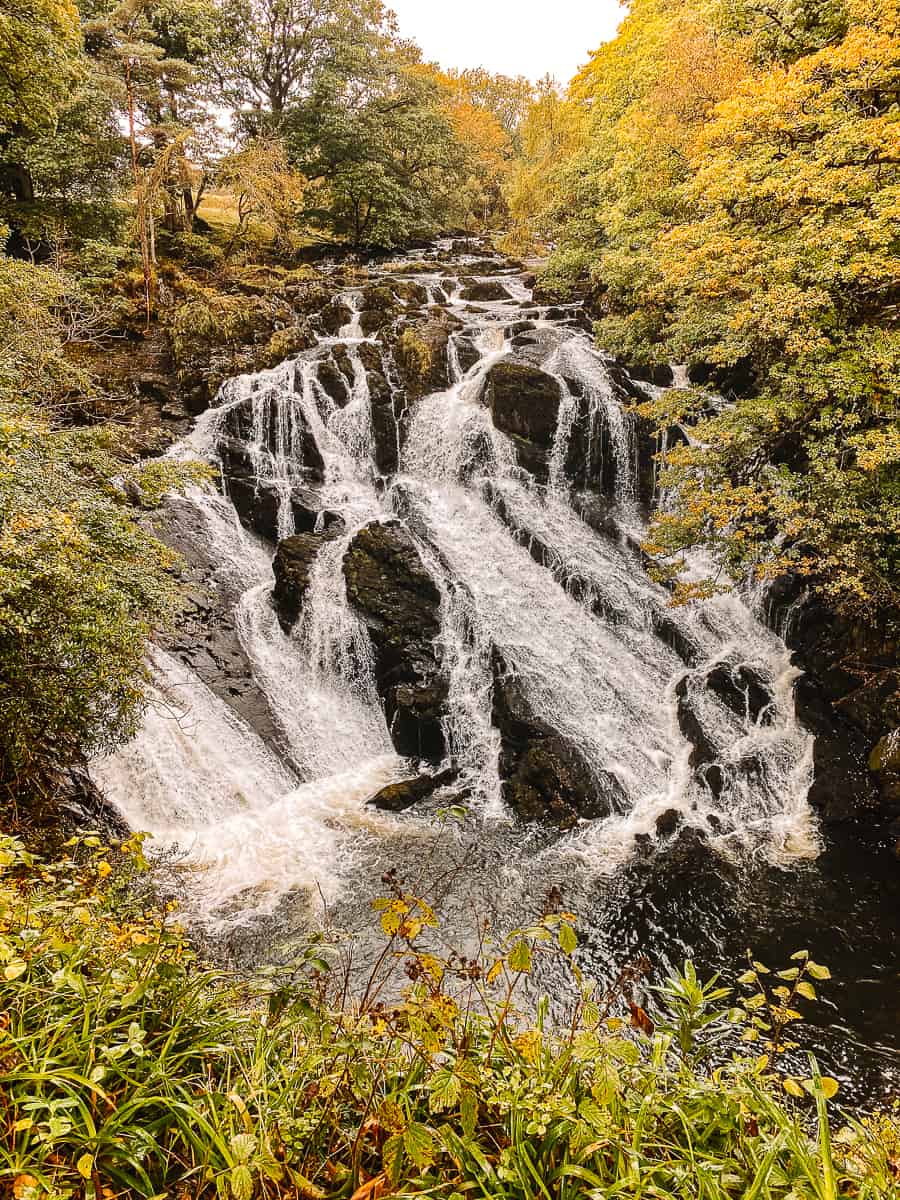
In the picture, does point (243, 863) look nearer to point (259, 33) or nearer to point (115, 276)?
point (115, 276)

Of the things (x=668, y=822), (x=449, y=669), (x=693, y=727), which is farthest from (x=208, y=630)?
(x=693, y=727)

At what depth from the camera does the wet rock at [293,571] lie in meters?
10.6

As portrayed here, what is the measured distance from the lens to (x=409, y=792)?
860cm

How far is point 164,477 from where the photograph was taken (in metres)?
6.98

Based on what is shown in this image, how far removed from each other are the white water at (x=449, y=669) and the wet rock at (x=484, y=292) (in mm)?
6131

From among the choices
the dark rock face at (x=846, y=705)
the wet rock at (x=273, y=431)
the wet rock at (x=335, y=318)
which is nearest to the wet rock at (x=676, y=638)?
the dark rock face at (x=846, y=705)

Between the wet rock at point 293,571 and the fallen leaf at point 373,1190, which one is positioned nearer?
the fallen leaf at point 373,1190

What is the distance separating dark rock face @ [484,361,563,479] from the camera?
13.3 metres

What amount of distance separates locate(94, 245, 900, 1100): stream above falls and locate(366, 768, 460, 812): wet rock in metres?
0.03

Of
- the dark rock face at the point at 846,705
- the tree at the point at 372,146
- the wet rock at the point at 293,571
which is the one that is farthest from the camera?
the tree at the point at 372,146

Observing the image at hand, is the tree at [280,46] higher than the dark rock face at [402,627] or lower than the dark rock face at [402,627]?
higher

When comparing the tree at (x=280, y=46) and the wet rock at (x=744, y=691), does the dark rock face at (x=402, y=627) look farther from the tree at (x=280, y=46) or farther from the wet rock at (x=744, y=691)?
the tree at (x=280, y=46)

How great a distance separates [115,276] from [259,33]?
579 inches

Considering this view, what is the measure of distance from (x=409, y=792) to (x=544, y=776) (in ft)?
6.85
